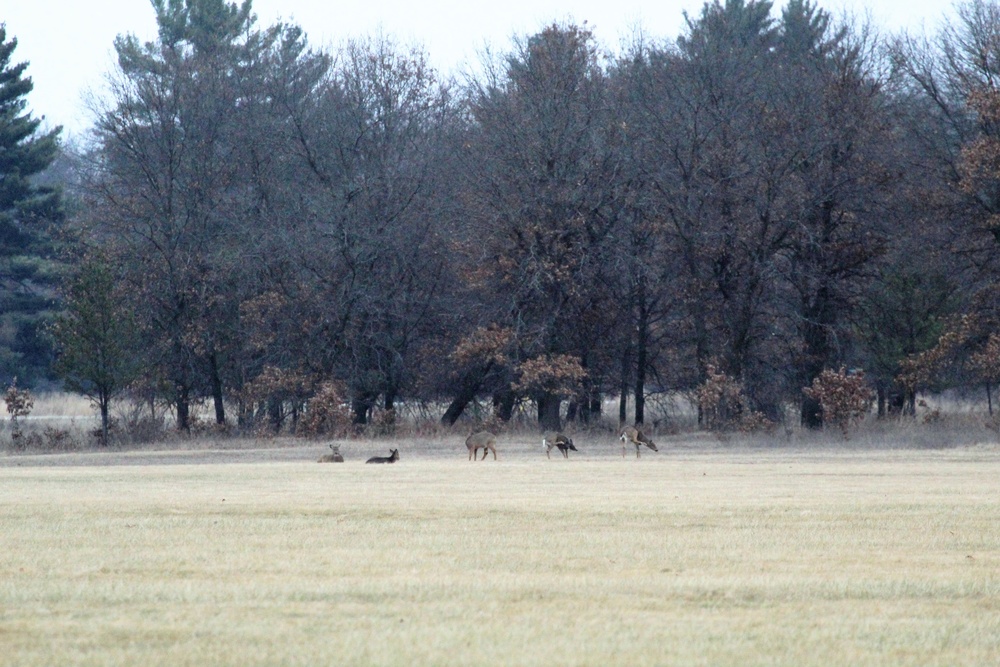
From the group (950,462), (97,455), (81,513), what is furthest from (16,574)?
(97,455)

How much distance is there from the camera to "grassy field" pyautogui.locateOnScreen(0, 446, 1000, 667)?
26.9 feet

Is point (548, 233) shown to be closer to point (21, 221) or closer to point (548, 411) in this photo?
point (548, 411)

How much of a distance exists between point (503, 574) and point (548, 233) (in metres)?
28.3

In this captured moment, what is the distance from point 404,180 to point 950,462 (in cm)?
2032

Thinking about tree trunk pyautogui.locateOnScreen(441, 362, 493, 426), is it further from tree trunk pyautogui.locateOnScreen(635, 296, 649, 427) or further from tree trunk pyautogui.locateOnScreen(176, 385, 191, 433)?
tree trunk pyautogui.locateOnScreen(176, 385, 191, 433)

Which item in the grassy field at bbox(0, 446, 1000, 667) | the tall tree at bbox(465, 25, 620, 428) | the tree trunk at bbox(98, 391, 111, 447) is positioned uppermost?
the tall tree at bbox(465, 25, 620, 428)

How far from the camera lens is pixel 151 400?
41.0 metres

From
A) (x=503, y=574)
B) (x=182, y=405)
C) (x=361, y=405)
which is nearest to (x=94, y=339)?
(x=182, y=405)

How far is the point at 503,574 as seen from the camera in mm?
11117

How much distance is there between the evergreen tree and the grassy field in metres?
36.3

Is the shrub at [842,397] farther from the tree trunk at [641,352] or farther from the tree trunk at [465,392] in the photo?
the tree trunk at [465,392]

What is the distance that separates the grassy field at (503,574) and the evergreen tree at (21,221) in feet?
119

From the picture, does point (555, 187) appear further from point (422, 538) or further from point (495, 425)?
point (422, 538)

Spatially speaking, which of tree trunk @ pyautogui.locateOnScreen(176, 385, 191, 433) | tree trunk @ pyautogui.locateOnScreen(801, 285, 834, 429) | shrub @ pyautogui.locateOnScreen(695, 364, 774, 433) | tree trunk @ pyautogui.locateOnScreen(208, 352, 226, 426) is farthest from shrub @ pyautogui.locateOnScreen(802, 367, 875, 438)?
tree trunk @ pyautogui.locateOnScreen(176, 385, 191, 433)
